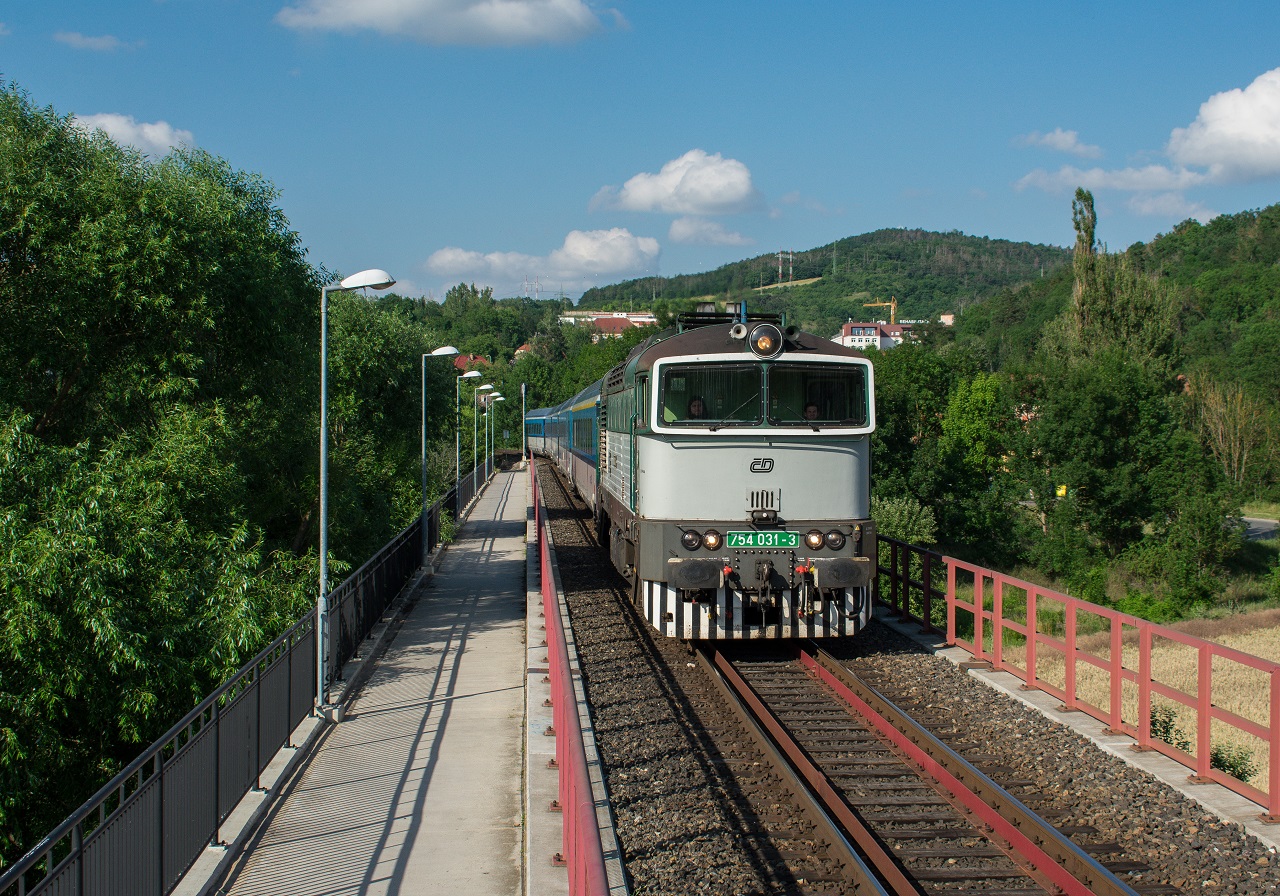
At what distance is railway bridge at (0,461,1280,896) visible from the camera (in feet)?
20.0

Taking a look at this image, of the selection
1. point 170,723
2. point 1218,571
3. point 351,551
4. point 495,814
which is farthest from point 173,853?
point 1218,571

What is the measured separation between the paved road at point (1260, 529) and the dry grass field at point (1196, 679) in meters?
27.9

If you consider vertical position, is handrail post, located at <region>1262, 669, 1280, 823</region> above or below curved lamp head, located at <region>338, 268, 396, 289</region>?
below

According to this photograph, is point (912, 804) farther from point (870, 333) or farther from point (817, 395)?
point (870, 333)

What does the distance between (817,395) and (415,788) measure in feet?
19.3

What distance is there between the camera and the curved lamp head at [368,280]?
1195 centimetres

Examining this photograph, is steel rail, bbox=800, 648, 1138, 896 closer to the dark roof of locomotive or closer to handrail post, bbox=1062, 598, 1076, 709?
handrail post, bbox=1062, 598, 1076, 709

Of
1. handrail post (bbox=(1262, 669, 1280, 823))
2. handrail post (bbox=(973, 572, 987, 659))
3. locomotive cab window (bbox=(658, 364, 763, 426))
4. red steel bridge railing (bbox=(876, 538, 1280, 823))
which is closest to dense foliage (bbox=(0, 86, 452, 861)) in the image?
locomotive cab window (bbox=(658, 364, 763, 426))

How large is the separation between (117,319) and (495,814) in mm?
11053

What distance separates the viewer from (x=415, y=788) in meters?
8.53

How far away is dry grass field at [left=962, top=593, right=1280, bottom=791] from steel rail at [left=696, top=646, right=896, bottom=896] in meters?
2.81

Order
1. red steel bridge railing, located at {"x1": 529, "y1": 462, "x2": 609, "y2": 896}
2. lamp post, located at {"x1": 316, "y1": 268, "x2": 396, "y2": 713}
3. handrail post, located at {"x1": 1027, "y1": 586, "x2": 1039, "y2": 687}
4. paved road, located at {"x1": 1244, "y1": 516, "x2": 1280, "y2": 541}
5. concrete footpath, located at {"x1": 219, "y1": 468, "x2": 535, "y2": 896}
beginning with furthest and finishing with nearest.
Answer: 1. paved road, located at {"x1": 1244, "y1": 516, "x2": 1280, "y2": 541}
2. lamp post, located at {"x1": 316, "y1": 268, "x2": 396, "y2": 713}
3. handrail post, located at {"x1": 1027, "y1": 586, "x2": 1039, "y2": 687}
4. concrete footpath, located at {"x1": 219, "y1": 468, "x2": 535, "y2": 896}
5. red steel bridge railing, located at {"x1": 529, "y1": 462, "x2": 609, "y2": 896}

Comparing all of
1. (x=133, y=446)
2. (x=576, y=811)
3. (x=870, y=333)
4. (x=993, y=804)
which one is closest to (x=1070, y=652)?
(x=993, y=804)

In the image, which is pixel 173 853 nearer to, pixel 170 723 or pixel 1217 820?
pixel 170 723
